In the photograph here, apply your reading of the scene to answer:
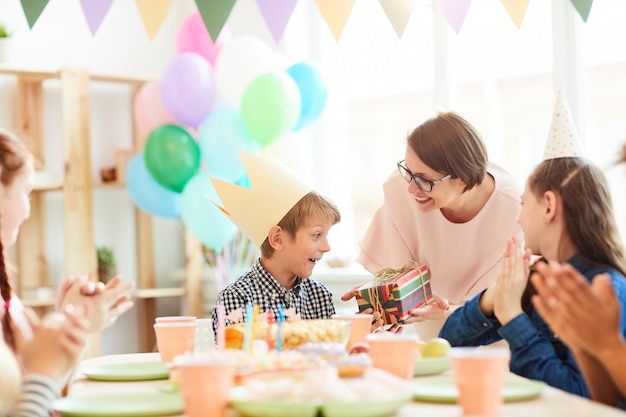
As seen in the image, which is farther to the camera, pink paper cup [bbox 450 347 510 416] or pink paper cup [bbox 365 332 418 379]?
pink paper cup [bbox 365 332 418 379]

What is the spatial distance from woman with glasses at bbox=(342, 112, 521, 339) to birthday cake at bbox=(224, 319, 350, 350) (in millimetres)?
723

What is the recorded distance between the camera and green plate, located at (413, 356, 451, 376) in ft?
5.28

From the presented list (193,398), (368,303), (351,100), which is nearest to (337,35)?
(368,303)

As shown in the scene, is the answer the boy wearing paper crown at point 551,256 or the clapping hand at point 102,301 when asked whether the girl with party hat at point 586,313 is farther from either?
the clapping hand at point 102,301

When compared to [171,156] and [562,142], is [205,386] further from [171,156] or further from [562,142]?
[171,156]

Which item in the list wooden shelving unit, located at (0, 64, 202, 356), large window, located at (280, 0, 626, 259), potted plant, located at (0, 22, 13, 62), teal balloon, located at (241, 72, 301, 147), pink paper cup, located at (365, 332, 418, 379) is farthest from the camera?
wooden shelving unit, located at (0, 64, 202, 356)

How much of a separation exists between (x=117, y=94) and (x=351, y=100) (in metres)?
1.21

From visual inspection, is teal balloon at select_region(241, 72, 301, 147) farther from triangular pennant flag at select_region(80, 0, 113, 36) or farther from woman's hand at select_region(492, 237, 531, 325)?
woman's hand at select_region(492, 237, 531, 325)

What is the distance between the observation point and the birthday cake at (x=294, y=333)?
5.34 feet

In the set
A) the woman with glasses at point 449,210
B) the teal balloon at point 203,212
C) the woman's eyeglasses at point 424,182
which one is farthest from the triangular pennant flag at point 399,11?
the teal balloon at point 203,212

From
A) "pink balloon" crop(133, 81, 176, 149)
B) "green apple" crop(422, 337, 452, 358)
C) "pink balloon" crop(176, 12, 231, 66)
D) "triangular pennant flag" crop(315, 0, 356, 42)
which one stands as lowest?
"green apple" crop(422, 337, 452, 358)

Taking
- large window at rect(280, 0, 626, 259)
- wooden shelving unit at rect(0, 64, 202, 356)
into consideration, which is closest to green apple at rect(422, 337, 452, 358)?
large window at rect(280, 0, 626, 259)

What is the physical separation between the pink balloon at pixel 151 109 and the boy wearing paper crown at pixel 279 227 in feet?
5.30

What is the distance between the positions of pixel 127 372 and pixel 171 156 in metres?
2.19
